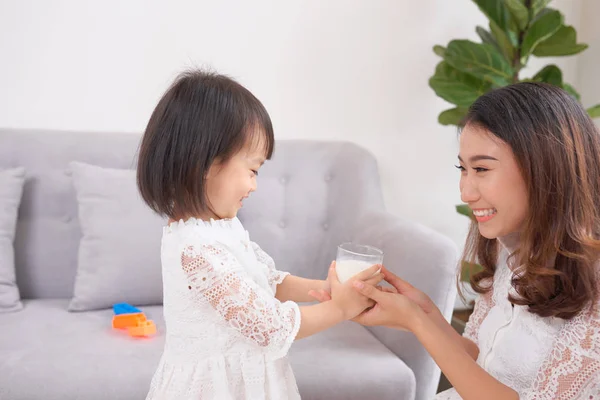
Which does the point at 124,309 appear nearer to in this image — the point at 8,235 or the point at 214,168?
the point at 8,235

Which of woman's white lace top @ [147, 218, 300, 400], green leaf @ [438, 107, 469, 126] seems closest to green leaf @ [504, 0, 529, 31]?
green leaf @ [438, 107, 469, 126]

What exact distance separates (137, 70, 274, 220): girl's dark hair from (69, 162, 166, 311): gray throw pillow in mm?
780

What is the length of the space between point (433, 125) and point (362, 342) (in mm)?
1291

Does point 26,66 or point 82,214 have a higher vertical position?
point 26,66

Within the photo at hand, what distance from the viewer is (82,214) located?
1.99 metres

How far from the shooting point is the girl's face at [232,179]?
3.96ft

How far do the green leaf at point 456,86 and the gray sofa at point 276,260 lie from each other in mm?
408

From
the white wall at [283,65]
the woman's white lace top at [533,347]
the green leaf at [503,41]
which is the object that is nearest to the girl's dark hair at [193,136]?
the woman's white lace top at [533,347]

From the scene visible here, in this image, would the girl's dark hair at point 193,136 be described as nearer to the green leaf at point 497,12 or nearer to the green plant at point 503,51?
the green plant at point 503,51

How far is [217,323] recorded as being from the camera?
1225 mm

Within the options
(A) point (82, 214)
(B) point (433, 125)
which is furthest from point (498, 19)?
(A) point (82, 214)

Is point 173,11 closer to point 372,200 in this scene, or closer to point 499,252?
point 372,200

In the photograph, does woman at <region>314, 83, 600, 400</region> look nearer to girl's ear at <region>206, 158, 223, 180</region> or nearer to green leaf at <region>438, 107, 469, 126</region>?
girl's ear at <region>206, 158, 223, 180</region>

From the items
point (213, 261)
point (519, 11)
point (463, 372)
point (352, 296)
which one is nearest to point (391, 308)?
point (352, 296)
